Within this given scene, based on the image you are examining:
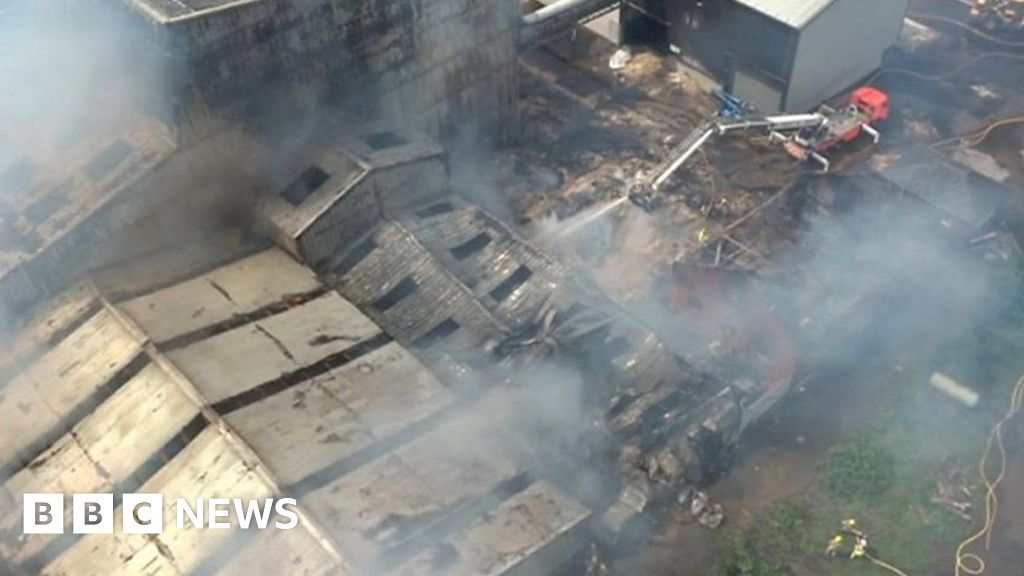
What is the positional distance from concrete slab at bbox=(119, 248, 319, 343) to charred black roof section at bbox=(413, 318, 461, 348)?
4.11 meters

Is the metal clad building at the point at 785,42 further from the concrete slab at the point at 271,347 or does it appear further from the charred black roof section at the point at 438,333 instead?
the concrete slab at the point at 271,347

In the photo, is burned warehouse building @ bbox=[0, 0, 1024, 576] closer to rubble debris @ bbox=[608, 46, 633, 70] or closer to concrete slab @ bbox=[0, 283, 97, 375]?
concrete slab @ bbox=[0, 283, 97, 375]

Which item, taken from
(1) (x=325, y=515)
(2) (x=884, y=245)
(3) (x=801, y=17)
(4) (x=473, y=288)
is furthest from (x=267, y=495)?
(3) (x=801, y=17)

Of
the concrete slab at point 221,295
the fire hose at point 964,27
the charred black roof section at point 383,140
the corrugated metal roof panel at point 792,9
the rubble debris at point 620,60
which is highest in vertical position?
the corrugated metal roof panel at point 792,9

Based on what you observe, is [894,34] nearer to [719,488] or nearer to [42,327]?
[719,488]

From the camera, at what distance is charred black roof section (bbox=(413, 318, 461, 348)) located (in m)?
27.6

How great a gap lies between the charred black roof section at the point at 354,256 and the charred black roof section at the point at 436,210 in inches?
77.2

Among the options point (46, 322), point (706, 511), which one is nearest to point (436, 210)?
point (46, 322)

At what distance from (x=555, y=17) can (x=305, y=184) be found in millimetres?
13765

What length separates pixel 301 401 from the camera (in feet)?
81.0

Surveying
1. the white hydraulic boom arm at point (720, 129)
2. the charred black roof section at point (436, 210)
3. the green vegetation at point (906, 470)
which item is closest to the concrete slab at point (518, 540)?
the green vegetation at point (906, 470)

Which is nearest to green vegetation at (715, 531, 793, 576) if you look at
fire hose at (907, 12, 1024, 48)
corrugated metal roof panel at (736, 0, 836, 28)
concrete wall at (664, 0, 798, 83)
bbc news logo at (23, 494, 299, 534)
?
bbc news logo at (23, 494, 299, 534)

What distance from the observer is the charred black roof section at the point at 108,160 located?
94.0 ft

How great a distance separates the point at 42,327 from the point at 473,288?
13.3 meters
